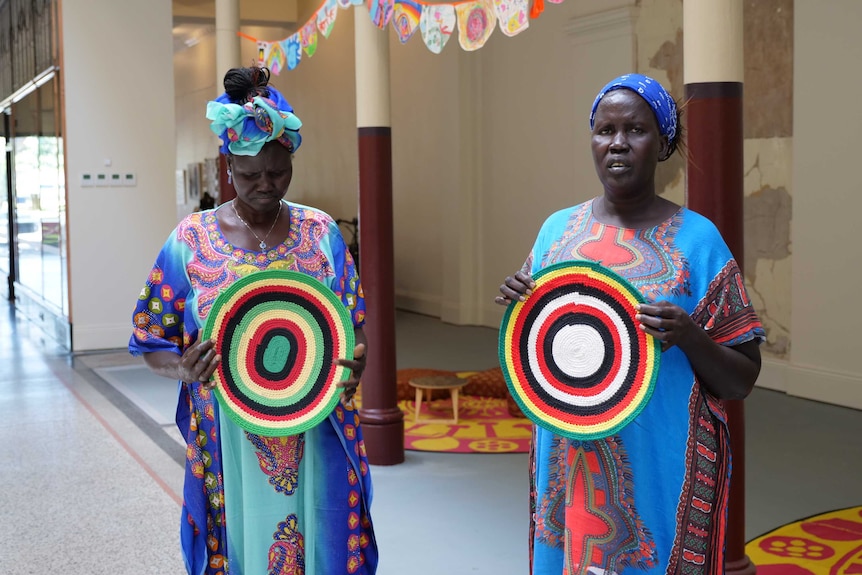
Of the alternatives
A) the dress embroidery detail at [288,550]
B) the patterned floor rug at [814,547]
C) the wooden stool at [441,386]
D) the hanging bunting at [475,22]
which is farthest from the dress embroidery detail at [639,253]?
the wooden stool at [441,386]

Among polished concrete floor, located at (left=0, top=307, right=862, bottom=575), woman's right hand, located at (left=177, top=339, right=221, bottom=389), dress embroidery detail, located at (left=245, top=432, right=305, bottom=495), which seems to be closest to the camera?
woman's right hand, located at (left=177, top=339, right=221, bottom=389)

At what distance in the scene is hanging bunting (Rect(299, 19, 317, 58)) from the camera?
628 centimetres

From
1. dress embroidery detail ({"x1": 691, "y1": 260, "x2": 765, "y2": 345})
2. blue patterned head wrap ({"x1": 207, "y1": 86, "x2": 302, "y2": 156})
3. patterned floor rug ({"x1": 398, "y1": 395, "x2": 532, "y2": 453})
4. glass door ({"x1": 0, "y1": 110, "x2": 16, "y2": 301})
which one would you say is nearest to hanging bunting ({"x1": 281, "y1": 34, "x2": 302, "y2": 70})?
patterned floor rug ({"x1": 398, "y1": 395, "x2": 532, "y2": 453})

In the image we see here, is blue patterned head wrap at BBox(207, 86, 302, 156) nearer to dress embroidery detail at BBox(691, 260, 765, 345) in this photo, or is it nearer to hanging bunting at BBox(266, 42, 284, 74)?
dress embroidery detail at BBox(691, 260, 765, 345)

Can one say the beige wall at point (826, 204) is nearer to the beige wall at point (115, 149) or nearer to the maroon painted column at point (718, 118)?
the maroon painted column at point (718, 118)

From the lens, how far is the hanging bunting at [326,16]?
5883 millimetres

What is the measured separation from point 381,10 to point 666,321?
11.5 ft

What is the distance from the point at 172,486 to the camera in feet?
15.7

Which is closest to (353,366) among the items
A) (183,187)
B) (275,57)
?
(275,57)

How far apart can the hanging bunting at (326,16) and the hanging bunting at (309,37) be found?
7.7 inches

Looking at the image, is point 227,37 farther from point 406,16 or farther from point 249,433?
point 249,433

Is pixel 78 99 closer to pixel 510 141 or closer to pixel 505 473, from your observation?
pixel 510 141

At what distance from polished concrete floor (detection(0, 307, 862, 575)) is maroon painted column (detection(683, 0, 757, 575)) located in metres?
1.31

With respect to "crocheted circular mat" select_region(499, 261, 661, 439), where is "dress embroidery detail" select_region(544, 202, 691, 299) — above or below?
above
